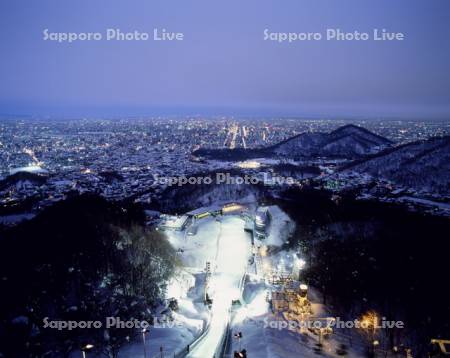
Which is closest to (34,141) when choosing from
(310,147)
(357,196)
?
(310,147)

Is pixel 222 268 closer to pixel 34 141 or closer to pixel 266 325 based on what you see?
pixel 266 325

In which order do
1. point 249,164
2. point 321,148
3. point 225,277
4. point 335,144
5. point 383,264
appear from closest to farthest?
point 225,277, point 383,264, point 249,164, point 321,148, point 335,144

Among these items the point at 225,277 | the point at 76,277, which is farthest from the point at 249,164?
the point at 76,277

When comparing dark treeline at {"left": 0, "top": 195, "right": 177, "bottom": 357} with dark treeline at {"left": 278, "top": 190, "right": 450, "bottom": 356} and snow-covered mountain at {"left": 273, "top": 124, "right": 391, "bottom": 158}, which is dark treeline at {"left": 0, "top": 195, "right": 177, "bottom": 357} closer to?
dark treeline at {"left": 278, "top": 190, "right": 450, "bottom": 356}

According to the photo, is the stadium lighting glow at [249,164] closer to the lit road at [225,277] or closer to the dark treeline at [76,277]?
the lit road at [225,277]

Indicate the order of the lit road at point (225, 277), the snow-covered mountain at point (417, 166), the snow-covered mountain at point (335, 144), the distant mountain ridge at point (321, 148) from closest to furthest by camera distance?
the lit road at point (225, 277) → the snow-covered mountain at point (417, 166) → the distant mountain ridge at point (321, 148) → the snow-covered mountain at point (335, 144)

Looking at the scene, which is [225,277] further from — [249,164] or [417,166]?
[249,164]

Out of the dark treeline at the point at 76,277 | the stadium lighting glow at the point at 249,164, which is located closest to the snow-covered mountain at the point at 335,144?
the stadium lighting glow at the point at 249,164
